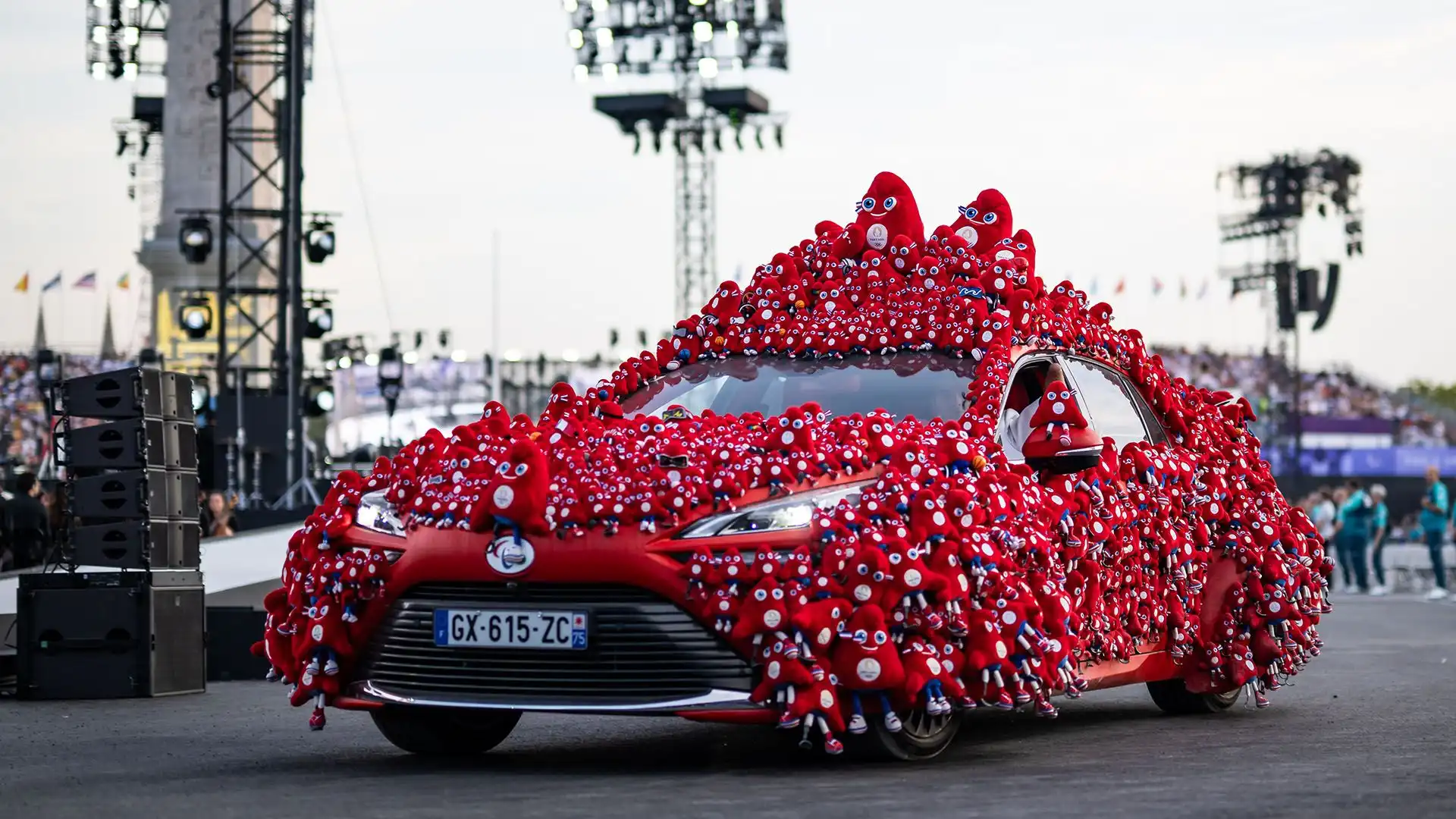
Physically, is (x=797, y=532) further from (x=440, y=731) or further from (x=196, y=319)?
(x=196, y=319)

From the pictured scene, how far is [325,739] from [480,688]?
219 centimetres

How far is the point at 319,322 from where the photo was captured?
32.1 m

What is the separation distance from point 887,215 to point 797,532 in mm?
2502

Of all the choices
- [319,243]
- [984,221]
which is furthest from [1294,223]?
[984,221]

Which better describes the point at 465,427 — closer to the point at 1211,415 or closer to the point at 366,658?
the point at 366,658

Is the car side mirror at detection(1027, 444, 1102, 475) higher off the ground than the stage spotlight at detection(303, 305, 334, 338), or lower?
lower

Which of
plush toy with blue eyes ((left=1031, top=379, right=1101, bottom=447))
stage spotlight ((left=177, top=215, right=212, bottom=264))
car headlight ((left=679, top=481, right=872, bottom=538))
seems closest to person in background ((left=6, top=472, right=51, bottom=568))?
stage spotlight ((left=177, top=215, right=212, bottom=264))

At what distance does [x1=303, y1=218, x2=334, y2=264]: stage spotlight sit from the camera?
3180cm

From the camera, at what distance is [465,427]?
24.8ft

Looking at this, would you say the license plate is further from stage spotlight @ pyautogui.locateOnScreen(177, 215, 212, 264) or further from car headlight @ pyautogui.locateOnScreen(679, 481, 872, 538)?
stage spotlight @ pyautogui.locateOnScreen(177, 215, 212, 264)

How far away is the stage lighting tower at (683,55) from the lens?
46781 mm

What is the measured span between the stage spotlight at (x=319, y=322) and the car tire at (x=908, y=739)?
24944 millimetres

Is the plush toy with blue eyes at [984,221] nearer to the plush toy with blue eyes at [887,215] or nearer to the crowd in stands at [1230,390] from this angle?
the plush toy with blue eyes at [887,215]

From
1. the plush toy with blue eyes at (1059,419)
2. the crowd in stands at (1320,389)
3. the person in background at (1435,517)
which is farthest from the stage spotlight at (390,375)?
the crowd in stands at (1320,389)
